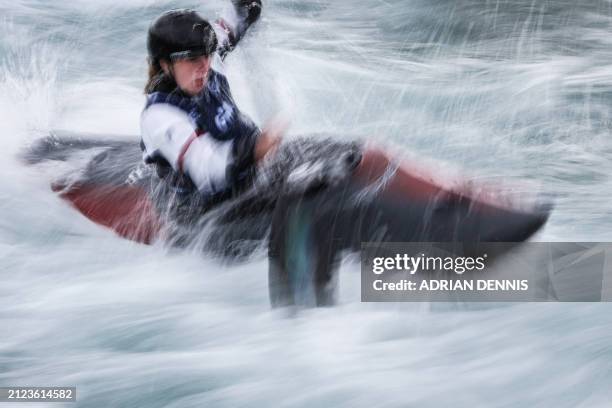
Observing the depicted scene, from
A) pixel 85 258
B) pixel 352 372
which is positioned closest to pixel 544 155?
pixel 352 372

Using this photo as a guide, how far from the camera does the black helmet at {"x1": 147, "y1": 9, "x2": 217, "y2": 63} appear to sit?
163cm

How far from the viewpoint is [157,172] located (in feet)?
5.50

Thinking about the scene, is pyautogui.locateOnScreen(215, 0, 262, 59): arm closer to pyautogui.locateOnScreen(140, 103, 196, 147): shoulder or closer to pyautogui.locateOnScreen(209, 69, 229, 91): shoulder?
pyautogui.locateOnScreen(209, 69, 229, 91): shoulder

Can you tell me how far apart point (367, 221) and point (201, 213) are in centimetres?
44

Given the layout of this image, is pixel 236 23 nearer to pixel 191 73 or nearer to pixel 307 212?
pixel 191 73

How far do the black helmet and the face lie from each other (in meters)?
0.02

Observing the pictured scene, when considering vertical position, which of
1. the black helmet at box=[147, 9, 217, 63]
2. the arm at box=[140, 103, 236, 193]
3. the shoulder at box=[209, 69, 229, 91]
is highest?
the black helmet at box=[147, 9, 217, 63]

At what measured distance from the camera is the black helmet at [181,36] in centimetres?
163

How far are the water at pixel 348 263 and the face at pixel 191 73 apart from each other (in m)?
0.10

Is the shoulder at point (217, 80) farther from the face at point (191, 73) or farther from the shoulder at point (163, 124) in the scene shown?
the shoulder at point (163, 124)

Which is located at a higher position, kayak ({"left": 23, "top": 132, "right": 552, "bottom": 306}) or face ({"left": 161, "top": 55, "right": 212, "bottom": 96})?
Answer: face ({"left": 161, "top": 55, "right": 212, "bottom": 96})

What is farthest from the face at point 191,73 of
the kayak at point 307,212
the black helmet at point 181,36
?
the kayak at point 307,212

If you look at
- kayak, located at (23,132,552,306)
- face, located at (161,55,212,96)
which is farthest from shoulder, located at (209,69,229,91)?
kayak, located at (23,132,552,306)

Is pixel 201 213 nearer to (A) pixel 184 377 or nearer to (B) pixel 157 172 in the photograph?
(B) pixel 157 172
